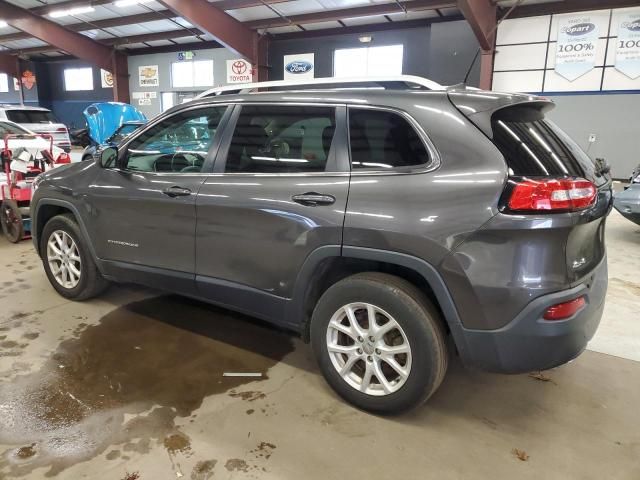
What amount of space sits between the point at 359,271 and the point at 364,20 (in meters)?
13.6

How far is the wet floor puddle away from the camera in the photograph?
209cm

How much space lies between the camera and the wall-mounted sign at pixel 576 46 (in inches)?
465

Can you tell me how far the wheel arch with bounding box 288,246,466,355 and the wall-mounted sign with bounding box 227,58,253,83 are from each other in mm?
15565

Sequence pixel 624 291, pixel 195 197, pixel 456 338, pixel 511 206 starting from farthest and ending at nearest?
pixel 624 291 < pixel 195 197 < pixel 456 338 < pixel 511 206

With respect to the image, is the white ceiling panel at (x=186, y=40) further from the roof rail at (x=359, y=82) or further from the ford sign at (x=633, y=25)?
the roof rail at (x=359, y=82)

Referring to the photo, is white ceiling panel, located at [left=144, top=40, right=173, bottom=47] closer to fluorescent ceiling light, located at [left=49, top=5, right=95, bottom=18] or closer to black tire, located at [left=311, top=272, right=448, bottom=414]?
fluorescent ceiling light, located at [left=49, top=5, right=95, bottom=18]

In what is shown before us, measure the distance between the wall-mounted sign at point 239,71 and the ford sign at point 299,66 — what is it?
4.89ft

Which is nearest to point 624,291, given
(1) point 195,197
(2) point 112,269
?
(1) point 195,197

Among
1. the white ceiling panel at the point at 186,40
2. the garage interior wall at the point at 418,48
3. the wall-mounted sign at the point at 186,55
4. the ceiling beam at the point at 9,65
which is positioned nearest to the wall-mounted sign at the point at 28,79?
the ceiling beam at the point at 9,65

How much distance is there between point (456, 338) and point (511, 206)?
0.62 meters

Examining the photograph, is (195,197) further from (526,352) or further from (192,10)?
(192,10)

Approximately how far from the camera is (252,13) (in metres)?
13.9

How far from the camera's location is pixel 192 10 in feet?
40.9

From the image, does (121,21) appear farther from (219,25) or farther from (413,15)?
(413,15)
